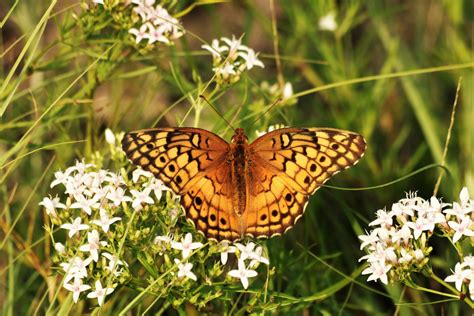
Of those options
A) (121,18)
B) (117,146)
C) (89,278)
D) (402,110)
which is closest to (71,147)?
(117,146)

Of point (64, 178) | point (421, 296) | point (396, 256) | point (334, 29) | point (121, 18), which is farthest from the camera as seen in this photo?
point (334, 29)

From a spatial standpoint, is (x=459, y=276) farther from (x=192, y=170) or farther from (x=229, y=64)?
(x=229, y=64)

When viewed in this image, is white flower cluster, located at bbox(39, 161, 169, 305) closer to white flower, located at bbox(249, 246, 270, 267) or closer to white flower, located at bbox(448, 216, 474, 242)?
white flower, located at bbox(249, 246, 270, 267)

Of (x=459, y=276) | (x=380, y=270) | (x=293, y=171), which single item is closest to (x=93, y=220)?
(x=293, y=171)

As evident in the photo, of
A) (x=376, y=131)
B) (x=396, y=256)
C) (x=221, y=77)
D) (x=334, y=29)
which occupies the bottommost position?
(x=396, y=256)

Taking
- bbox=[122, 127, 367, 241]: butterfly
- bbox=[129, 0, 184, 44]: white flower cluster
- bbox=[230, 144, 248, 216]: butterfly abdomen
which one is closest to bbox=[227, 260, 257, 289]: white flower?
bbox=[122, 127, 367, 241]: butterfly

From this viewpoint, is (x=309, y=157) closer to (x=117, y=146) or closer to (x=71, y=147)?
(x=117, y=146)

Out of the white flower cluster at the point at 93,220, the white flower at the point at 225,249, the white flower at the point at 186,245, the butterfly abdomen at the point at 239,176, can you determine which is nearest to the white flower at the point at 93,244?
the white flower cluster at the point at 93,220

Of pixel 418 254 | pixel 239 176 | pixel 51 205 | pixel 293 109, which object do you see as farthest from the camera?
Answer: pixel 293 109

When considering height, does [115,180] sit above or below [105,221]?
above
